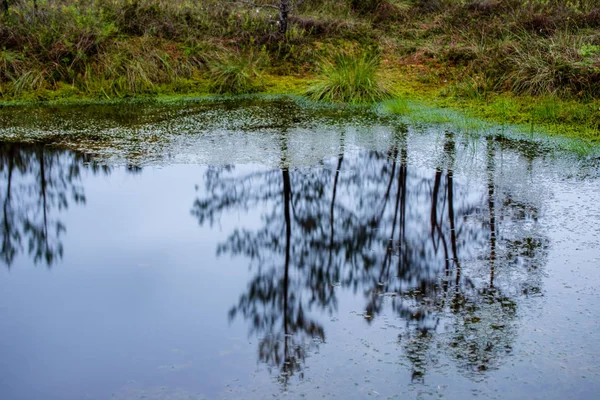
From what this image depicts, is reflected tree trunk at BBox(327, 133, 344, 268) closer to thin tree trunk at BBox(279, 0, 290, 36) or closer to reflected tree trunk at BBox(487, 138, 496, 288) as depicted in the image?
reflected tree trunk at BBox(487, 138, 496, 288)

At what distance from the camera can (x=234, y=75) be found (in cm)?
995

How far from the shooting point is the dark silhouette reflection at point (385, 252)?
10.5ft

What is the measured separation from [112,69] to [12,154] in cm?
342

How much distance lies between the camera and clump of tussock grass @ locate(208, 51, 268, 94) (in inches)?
389

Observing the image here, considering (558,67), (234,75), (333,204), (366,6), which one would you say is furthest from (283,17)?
(333,204)

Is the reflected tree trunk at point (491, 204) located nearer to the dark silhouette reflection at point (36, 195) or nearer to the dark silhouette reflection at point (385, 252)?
the dark silhouette reflection at point (385, 252)

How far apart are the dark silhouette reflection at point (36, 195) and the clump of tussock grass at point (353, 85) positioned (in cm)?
395

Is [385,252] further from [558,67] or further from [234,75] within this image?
[234,75]

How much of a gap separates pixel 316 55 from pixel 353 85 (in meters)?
1.90

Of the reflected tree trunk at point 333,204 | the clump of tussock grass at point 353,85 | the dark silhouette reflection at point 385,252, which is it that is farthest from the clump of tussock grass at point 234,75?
the dark silhouette reflection at point 385,252

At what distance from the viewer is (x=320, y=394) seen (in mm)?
2709

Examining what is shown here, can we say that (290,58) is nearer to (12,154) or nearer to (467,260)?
(12,154)

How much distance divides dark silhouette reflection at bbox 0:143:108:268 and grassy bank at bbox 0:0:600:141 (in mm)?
3193

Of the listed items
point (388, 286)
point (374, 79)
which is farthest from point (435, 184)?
point (374, 79)
